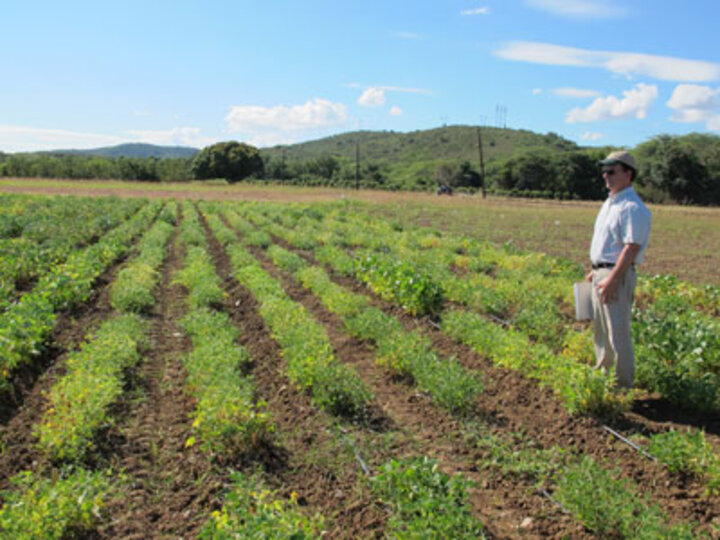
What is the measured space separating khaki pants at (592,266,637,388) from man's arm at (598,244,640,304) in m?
0.12

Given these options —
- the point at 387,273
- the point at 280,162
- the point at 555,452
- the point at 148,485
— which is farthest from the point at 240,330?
the point at 280,162

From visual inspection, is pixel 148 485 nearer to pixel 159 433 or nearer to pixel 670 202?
pixel 159 433

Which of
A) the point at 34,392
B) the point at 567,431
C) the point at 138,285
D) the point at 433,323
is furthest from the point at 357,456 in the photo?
the point at 138,285

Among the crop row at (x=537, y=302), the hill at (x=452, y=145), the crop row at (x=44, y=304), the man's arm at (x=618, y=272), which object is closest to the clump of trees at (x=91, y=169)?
the hill at (x=452, y=145)

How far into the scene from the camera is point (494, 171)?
305 ft

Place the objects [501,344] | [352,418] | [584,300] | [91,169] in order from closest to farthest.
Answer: [352,418], [584,300], [501,344], [91,169]

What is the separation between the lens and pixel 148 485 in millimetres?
4543

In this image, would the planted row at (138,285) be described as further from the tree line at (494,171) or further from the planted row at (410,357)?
the tree line at (494,171)

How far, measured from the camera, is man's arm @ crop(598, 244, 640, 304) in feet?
16.8

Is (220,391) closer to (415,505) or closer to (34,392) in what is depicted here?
(415,505)

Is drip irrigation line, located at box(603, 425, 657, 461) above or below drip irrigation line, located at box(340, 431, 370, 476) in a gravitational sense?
above

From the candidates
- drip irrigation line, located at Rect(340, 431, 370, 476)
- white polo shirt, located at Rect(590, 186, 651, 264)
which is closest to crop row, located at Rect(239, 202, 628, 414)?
white polo shirt, located at Rect(590, 186, 651, 264)

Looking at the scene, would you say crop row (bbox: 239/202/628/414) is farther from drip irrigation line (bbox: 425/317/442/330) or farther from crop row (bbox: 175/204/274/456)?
crop row (bbox: 175/204/274/456)

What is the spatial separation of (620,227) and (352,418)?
11.5 ft
